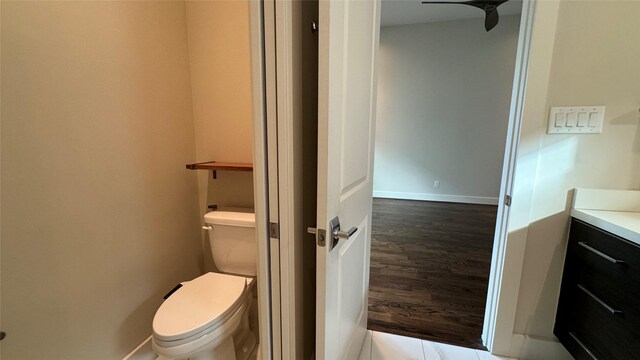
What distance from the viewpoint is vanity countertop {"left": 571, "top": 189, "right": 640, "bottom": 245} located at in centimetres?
112

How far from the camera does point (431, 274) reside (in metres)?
2.36

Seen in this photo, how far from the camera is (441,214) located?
4113 mm

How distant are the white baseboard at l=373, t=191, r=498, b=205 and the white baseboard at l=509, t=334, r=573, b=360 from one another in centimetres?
358

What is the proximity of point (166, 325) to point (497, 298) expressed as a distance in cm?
161

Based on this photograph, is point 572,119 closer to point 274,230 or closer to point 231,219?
point 274,230

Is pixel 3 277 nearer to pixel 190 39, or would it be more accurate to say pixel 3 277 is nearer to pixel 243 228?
pixel 243 228

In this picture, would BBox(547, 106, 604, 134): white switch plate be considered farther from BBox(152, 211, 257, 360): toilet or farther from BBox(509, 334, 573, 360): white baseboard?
BBox(152, 211, 257, 360): toilet

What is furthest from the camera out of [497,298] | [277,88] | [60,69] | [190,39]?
[190,39]

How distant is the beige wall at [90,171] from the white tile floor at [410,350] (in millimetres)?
1251

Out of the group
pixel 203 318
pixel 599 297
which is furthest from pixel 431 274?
pixel 203 318

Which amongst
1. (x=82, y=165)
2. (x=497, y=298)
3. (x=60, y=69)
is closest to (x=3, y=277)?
(x=82, y=165)

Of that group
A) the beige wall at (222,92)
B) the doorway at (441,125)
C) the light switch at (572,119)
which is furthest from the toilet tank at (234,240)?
the doorway at (441,125)

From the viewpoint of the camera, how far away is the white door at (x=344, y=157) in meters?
0.73

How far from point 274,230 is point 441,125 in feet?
14.9
